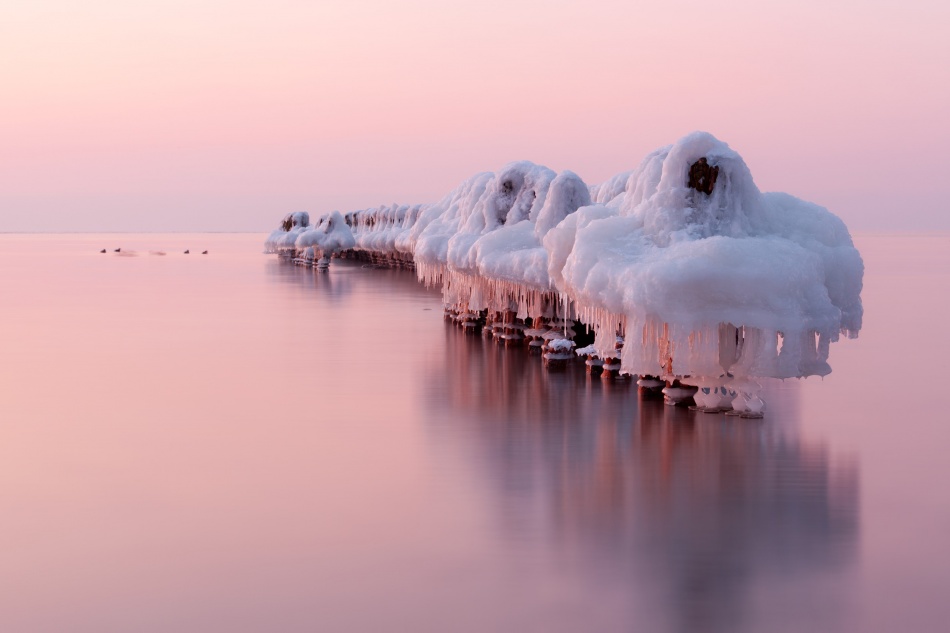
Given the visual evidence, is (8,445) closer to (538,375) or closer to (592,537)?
(592,537)

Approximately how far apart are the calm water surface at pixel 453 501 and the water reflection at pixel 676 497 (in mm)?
39

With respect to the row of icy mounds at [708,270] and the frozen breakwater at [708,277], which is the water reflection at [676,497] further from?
the row of icy mounds at [708,270]

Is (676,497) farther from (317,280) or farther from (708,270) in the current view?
(317,280)

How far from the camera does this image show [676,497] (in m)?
11.9

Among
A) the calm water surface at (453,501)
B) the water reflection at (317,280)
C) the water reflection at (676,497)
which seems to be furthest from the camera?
the water reflection at (317,280)

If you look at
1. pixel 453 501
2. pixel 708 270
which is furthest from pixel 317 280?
pixel 453 501

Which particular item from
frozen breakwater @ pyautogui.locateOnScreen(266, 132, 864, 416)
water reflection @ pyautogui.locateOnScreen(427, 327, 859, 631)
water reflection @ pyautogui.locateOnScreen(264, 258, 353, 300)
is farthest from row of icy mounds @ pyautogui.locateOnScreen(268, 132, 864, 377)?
water reflection @ pyautogui.locateOnScreen(264, 258, 353, 300)

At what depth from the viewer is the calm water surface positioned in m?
8.48

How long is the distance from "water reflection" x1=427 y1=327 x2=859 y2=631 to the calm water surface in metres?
0.04

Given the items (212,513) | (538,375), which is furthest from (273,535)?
(538,375)

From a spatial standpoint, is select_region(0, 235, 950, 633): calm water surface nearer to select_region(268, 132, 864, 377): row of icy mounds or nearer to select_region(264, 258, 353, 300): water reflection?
select_region(268, 132, 864, 377): row of icy mounds

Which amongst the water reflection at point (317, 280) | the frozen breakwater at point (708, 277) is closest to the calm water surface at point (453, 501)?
the frozen breakwater at point (708, 277)

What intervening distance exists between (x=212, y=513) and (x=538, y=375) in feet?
39.9

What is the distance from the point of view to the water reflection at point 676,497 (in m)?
8.88
